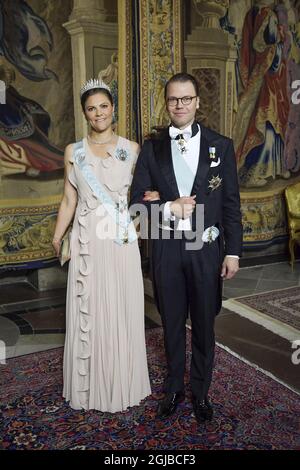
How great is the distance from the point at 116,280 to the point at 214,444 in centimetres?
104

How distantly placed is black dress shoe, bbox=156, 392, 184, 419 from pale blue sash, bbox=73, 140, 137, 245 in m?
0.96

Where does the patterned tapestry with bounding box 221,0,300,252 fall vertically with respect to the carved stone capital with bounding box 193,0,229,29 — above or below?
below

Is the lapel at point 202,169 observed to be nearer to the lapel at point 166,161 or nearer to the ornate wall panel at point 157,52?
the lapel at point 166,161

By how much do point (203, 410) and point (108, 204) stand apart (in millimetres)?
1313

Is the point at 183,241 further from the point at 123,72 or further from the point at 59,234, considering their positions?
the point at 123,72

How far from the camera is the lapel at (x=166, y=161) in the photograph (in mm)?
2600

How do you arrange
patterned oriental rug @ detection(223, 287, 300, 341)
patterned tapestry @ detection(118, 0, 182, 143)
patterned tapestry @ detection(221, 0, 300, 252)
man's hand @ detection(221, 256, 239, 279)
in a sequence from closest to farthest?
man's hand @ detection(221, 256, 239, 279)
patterned oriental rug @ detection(223, 287, 300, 341)
patterned tapestry @ detection(118, 0, 182, 143)
patterned tapestry @ detection(221, 0, 300, 252)

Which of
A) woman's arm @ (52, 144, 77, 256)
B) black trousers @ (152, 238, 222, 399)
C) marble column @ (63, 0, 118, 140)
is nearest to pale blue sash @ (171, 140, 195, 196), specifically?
black trousers @ (152, 238, 222, 399)

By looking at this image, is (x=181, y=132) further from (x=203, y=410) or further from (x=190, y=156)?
(x=203, y=410)

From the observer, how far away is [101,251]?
2.84 meters

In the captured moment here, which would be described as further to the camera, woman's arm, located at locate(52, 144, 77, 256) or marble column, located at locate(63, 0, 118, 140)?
marble column, located at locate(63, 0, 118, 140)

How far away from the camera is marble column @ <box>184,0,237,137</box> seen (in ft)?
19.2

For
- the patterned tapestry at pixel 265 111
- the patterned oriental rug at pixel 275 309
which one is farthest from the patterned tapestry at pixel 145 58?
the patterned oriental rug at pixel 275 309

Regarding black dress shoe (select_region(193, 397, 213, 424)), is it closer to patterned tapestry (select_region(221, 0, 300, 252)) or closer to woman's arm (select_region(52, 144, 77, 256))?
woman's arm (select_region(52, 144, 77, 256))
